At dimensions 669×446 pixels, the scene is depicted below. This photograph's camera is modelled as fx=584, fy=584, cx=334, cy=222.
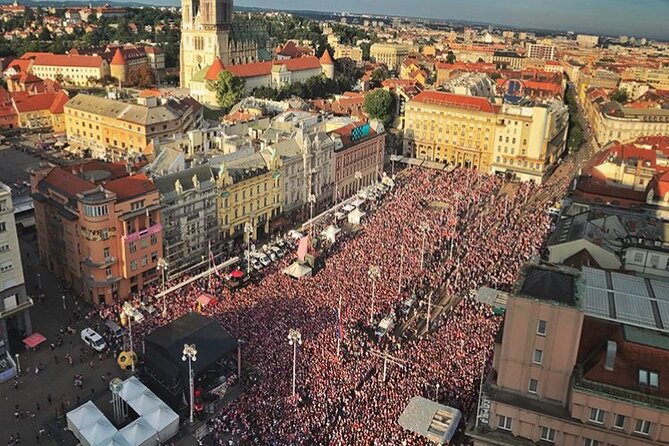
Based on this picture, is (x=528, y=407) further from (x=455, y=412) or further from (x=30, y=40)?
(x=30, y=40)

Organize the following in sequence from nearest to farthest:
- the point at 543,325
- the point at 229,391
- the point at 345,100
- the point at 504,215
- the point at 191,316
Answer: the point at 543,325, the point at 229,391, the point at 191,316, the point at 504,215, the point at 345,100

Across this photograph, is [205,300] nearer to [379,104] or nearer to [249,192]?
[249,192]

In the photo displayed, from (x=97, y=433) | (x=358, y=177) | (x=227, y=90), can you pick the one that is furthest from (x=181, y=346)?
(x=227, y=90)

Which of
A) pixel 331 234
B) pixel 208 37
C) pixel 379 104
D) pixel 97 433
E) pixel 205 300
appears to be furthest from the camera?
pixel 208 37

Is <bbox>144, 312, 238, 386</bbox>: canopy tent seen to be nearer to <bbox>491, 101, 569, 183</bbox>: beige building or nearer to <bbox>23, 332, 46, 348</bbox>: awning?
<bbox>23, 332, 46, 348</bbox>: awning

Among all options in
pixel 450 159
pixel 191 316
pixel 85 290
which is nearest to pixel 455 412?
pixel 191 316

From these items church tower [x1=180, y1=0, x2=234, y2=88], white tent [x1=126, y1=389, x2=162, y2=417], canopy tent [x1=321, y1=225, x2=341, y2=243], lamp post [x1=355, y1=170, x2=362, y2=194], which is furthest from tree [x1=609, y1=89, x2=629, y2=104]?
white tent [x1=126, y1=389, x2=162, y2=417]

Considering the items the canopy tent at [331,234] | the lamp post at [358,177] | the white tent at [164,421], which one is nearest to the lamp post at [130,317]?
the white tent at [164,421]
